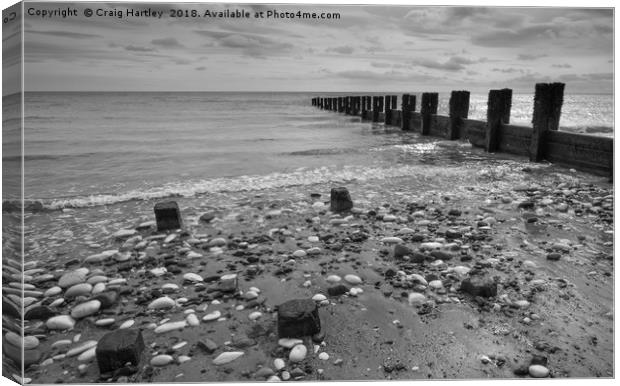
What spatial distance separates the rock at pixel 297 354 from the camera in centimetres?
241

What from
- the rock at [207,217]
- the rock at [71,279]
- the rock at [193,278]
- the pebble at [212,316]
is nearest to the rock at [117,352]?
the pebble at [212,316]

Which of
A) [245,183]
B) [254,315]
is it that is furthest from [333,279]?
[245,183]

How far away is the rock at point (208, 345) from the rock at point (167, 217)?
2.36 meters

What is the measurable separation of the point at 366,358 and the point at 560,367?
1.07 meters

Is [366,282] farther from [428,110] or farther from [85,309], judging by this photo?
[428,110]

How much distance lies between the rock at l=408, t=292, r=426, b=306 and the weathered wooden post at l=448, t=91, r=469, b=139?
10.6 m

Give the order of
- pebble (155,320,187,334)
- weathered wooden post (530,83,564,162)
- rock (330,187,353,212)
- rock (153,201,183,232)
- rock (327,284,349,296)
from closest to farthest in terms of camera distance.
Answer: pebble (155,320,187,334) → rock (327,284,349,296) → rock (153,201,183,232) → rock (330,187,353,212) → weathered wooden post (530,83,564,162)

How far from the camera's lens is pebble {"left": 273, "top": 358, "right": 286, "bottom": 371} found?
7.80ft

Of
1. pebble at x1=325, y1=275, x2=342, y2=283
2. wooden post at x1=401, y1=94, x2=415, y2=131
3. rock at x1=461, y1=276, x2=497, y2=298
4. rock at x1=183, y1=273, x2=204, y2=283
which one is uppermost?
wooden post at x1=401, y1=94, x2=415, y2=131

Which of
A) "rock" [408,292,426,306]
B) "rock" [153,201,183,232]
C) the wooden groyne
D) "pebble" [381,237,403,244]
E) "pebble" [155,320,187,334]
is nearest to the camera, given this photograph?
"pebble" [155,320,187,334]

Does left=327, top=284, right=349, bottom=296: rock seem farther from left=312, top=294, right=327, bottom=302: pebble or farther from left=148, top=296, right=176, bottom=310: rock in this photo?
left=148, top=296, right=176, bottom=310: rock

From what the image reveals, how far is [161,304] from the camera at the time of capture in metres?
3.03

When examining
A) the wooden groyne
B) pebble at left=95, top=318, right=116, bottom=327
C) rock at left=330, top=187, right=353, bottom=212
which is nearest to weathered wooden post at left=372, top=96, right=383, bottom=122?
the wooden groyne

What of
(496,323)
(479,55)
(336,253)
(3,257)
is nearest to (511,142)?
(479,55)
